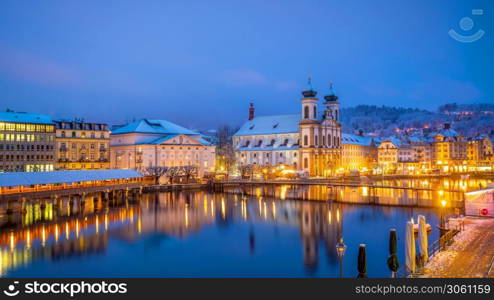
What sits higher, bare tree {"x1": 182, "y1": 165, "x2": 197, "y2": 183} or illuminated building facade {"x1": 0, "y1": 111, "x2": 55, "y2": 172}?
illuminated building facade {"x1": 0, "y1": 111, "x2": 55, "y2": 172}

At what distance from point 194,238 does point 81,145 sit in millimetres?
53383

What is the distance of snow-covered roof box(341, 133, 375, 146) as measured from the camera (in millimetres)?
127125

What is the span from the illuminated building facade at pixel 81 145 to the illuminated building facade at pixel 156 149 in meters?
5.67

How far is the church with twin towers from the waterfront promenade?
260ft

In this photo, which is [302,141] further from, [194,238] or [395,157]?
[194,238]

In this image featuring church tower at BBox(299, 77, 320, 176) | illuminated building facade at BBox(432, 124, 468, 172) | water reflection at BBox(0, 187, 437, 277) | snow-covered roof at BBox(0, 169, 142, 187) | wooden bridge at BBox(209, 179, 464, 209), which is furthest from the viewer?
illuminated building facade at BBox(432, 124, 468, 172)

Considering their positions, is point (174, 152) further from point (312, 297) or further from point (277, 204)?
point (312, 297)

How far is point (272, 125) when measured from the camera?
123 m

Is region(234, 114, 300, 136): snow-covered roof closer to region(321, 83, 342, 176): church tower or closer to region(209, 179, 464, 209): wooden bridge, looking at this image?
region(321, 83, 342, 176): church tower

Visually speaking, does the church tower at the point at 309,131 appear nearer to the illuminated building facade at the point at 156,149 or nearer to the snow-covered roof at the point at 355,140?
the snow-covered roof at the point at 355,140

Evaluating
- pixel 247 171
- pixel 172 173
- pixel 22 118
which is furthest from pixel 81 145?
pixel 247 171

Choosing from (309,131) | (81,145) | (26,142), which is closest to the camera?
(26,142)

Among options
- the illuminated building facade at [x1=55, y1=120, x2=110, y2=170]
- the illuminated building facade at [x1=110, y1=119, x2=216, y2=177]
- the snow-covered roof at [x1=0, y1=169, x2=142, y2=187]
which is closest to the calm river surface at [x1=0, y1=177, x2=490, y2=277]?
the snow-covered roof at [x1=0, y1=169, x2=142, y2=187]

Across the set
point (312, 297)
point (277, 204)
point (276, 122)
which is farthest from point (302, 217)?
point (276, 122)
